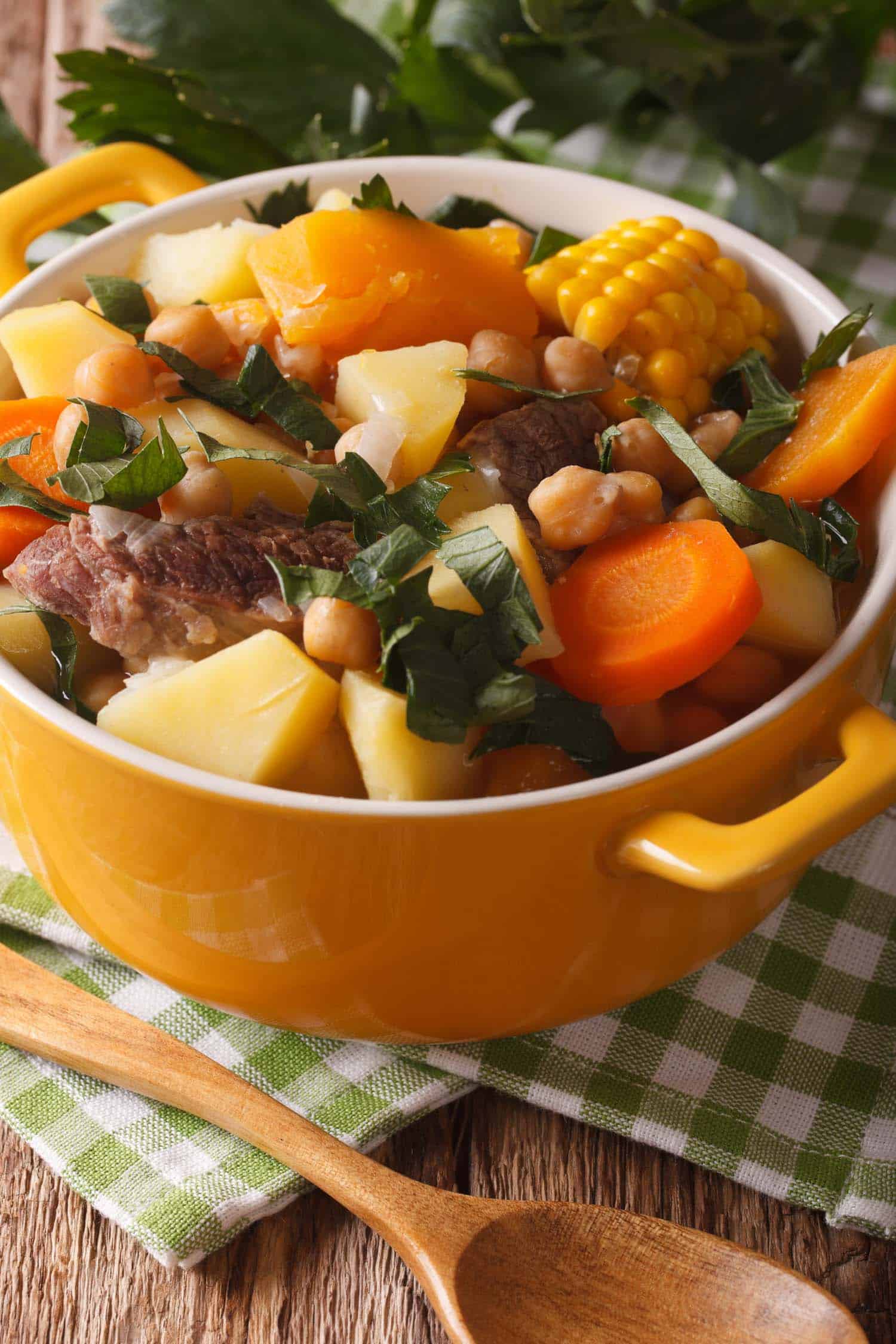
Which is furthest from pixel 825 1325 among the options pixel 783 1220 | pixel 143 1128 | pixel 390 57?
pixel 390 57

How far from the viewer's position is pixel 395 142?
3580 mm

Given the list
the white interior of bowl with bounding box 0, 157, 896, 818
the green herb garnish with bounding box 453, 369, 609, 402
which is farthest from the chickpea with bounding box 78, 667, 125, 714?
the green herb garnish with bounding box 453, 369, 609, 402

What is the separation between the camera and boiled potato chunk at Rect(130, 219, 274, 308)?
246 cm

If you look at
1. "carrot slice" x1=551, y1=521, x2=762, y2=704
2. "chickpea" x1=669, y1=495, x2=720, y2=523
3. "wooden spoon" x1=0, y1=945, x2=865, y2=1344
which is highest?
"chickpea" x1=669, y1=495, x2=720, y2=523

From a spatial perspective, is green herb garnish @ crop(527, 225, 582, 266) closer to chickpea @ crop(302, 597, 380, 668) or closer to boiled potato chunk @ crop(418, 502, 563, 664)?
boiled potato chunk @ crop(418, 502, 563, 664)

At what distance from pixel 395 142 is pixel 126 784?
2.46 m

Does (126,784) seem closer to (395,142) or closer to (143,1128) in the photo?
(143,1128)

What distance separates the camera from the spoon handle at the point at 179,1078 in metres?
2.01

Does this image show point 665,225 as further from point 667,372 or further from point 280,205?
point 280,205

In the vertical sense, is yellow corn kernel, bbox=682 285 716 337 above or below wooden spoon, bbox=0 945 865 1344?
above

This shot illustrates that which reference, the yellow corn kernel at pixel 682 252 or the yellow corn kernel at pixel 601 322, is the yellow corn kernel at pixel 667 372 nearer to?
the yellow corn kernel at pixel 601 322

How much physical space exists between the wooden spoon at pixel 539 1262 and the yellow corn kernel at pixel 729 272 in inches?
65.7

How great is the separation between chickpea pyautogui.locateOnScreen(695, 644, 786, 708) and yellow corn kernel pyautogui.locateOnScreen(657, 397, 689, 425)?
544 millimetres

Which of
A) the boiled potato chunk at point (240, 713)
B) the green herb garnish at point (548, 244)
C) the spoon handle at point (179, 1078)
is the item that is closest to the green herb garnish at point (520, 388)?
the green herb garnish at point (548, 244)
